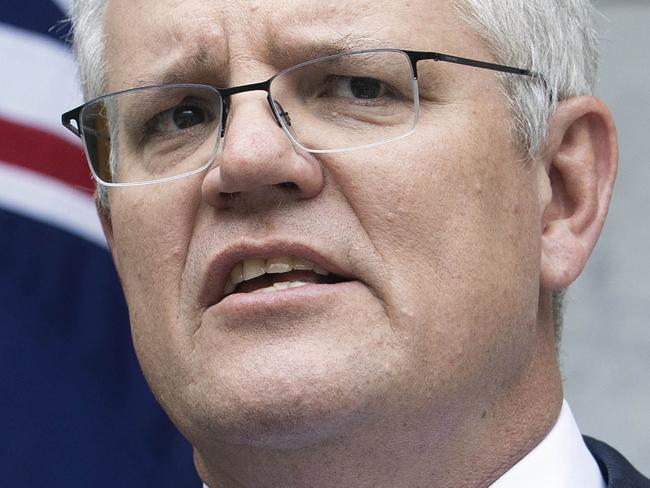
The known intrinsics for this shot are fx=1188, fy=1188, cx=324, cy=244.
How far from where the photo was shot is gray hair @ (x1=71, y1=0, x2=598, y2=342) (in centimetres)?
230

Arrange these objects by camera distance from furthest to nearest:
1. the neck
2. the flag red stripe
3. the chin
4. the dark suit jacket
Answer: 1. the flag red stripe
2. the dark suit jacket
3. the neck
4. the chin

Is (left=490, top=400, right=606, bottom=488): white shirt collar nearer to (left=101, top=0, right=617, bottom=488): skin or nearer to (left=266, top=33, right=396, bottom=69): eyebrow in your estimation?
(left=101, top=0, right=617, bottom=488): skin

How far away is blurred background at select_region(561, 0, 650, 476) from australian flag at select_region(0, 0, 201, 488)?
3.94ft

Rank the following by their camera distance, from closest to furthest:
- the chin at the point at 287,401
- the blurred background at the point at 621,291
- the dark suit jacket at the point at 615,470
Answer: the chin at the point at 287,401, the dark suit jacket at the point at 615,470, the blurred background at the point at 621,291

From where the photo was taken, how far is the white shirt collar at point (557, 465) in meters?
2.33

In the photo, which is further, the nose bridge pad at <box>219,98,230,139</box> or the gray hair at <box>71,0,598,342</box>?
the gray hair at <box>71,0,598,342</box>

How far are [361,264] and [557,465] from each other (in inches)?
25.0

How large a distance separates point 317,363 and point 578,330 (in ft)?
5.20

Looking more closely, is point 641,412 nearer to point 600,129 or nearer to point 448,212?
point 600,129

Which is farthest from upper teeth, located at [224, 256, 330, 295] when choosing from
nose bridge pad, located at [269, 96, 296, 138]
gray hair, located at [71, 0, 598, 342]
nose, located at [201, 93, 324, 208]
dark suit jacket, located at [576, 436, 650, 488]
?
dark suit jacket, located at [576, 436, 650, 488]

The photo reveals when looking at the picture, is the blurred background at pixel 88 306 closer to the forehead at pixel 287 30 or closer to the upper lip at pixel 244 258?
the forehead at pixel 287 30

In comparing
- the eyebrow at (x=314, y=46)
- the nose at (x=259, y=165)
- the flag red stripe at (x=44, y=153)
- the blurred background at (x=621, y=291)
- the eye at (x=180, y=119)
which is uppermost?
the eyebrow at (x=314, y=46)

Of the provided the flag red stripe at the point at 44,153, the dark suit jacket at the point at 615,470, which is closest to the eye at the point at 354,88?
the dark suit jacket at the point at 615,470

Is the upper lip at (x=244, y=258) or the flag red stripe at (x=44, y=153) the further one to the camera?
the flag red stripe at (x=44, y=153)
